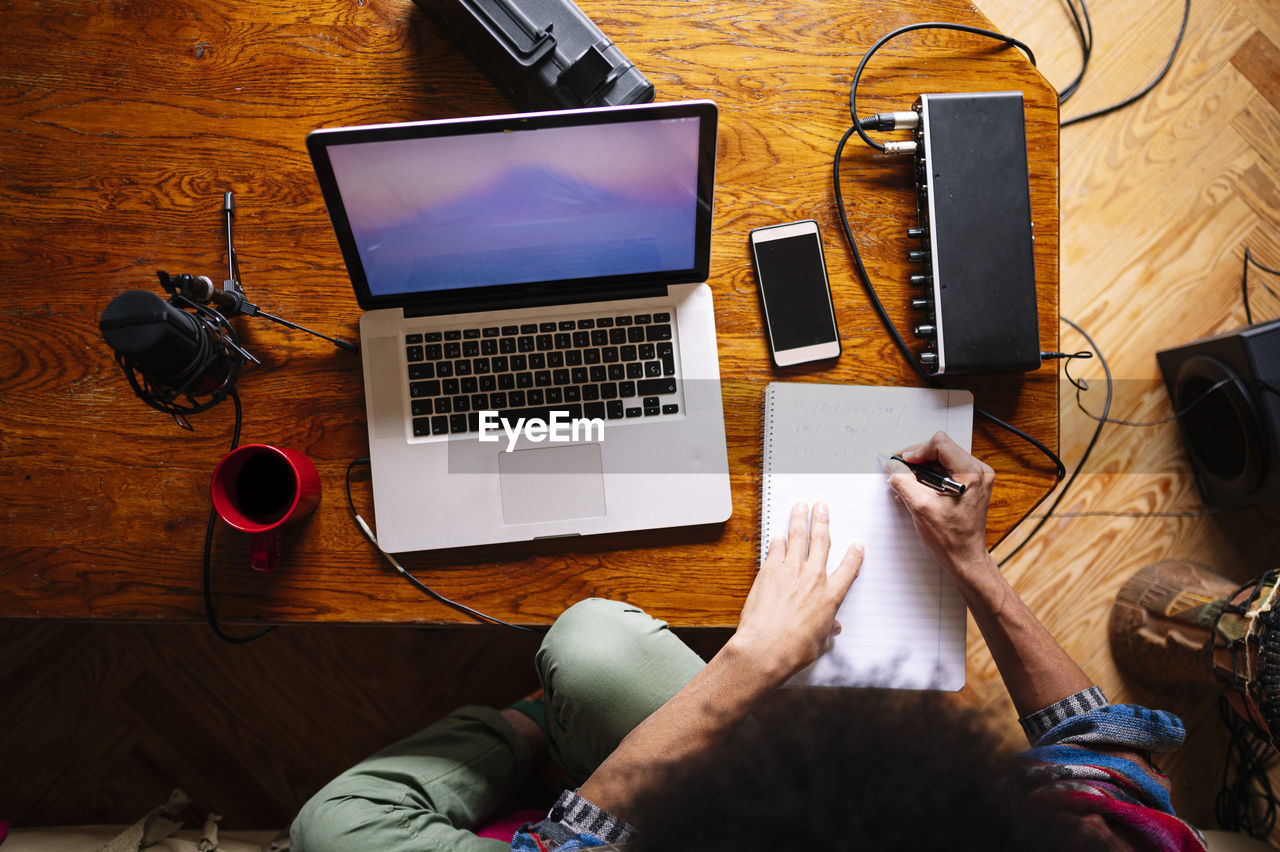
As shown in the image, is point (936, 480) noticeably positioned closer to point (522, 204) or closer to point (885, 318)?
point (885, 318)

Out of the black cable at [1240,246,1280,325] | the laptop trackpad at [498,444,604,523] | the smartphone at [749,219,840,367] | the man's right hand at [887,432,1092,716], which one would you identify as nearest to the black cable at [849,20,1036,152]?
the smartphone at [749,219,840,367]

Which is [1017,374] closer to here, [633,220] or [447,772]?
[633,220]

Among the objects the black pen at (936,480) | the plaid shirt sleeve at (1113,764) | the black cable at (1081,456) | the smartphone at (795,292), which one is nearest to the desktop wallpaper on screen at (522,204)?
the smartphone at (795,292)

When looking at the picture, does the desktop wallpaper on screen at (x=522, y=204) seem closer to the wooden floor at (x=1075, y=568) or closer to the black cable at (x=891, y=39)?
the black cable at (x=891, y=39)

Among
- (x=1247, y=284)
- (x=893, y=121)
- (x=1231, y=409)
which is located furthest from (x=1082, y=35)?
(x=893, y=121)

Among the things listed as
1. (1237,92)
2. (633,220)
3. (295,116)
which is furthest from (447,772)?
(1237,92)

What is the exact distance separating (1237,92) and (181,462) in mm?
1945

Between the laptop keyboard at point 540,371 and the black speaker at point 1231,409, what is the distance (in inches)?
39.7

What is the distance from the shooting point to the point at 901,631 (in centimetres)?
87

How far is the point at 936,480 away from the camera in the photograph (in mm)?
850

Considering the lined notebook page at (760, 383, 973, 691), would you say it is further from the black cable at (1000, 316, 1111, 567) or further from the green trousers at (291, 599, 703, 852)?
the black cable at (1000, 316, 1111, 567)

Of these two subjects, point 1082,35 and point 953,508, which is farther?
point 1082,35

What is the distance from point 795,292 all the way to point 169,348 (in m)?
0.67

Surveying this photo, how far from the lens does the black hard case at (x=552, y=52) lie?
79 cm
